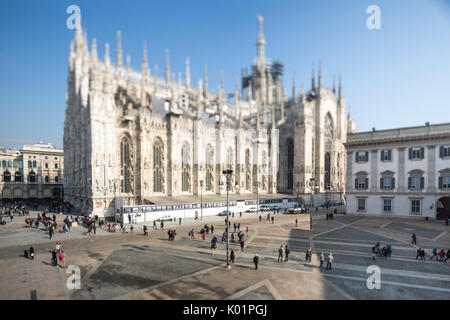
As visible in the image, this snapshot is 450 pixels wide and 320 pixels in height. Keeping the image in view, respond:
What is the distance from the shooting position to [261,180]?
194 ft

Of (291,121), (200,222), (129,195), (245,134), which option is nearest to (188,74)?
(245,134)

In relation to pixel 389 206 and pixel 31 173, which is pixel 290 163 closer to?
pixel 389 206

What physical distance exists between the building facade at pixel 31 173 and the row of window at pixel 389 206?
246ft

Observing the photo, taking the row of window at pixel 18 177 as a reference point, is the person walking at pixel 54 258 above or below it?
below

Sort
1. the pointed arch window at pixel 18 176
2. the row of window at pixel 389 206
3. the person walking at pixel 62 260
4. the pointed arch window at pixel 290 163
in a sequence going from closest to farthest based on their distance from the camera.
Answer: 1. the person walking at pixel 62 260
2. the row of window at pixel 389 206
3. the pointed arch window at pixel 290 163
4. the pointed arch window at pixel 18 176

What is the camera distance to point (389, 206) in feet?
123

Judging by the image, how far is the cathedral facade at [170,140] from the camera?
38.4 meters

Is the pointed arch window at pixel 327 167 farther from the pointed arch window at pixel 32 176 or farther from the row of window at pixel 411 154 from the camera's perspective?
the pointed arch window at pixel 32 176

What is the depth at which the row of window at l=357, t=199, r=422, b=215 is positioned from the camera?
116ft

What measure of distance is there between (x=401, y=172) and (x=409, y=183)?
184 cm

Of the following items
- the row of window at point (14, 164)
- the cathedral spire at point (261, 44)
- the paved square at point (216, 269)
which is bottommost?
the paved square at point (216, 269)

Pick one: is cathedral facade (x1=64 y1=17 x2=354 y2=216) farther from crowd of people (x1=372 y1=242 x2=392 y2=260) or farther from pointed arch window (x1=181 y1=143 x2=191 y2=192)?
crowd of people (x1=372 y1=242 x2=392 y2=260)

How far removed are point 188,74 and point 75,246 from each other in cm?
5533

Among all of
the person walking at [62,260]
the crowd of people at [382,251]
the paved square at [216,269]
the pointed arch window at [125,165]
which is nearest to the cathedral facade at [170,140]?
the pointed arch window at [125,165]
